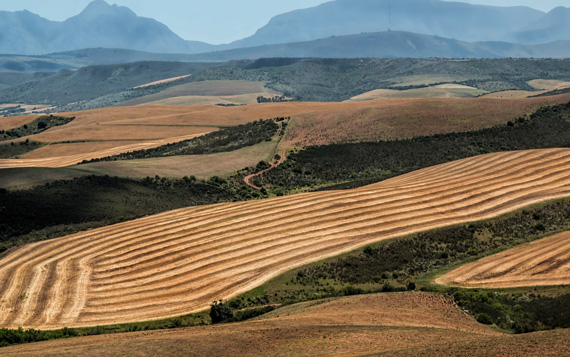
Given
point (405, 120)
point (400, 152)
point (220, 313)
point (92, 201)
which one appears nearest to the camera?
point (220, 313)

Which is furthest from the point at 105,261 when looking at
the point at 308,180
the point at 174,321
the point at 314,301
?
the point at 308,180

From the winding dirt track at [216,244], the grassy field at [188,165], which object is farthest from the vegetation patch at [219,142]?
the winding dirt track at [216,244]

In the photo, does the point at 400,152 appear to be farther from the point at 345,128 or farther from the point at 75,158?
the point at 75,158

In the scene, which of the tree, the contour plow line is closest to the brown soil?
the tree

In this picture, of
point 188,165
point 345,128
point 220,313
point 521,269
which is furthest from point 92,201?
point 345,128

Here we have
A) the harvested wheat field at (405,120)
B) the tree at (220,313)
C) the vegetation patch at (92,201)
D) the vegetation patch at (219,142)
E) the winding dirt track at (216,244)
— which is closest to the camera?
the tree at (220,313)

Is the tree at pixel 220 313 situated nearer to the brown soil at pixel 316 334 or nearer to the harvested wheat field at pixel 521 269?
the brown soil at pixel 316 334
